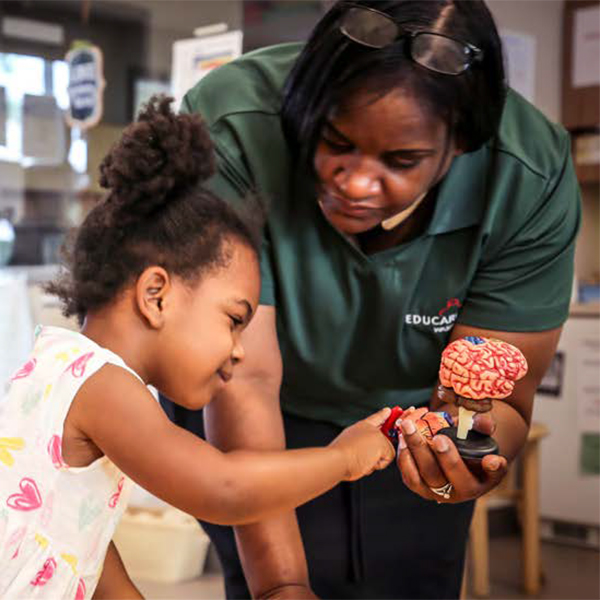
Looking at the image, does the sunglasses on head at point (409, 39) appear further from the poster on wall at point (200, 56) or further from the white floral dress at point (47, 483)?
the poster on wall at point (200, 56)

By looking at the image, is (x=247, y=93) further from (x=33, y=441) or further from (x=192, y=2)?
(x=192, y=2)

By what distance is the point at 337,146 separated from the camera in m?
1.14

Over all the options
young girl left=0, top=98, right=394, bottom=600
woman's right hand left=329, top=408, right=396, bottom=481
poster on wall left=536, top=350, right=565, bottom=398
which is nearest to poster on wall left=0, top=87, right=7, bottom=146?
poster on wall left=536, top=350, right=565, bottom=398

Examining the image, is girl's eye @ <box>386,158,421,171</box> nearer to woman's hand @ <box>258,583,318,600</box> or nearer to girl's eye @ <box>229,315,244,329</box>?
girl's eye @ <box>229,315,244,329</box>

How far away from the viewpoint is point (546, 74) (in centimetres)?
379

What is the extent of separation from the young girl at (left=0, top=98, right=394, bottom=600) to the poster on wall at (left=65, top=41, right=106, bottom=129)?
91.2 inches

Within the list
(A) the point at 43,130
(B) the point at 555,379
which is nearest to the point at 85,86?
(A) the point at 43,130

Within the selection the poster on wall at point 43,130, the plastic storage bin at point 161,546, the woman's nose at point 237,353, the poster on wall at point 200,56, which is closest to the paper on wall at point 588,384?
the plastic storage bin at point 161,546

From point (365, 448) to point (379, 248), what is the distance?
1.10ft

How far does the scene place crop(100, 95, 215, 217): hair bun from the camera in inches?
47.7

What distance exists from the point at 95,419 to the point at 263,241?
0.36m

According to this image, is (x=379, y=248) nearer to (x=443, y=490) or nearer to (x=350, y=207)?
(x=350, y=207)

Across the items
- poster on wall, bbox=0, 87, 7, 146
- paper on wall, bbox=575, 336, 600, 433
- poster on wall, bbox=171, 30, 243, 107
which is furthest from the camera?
poster on wall, bbox=0, 87, 7, 146

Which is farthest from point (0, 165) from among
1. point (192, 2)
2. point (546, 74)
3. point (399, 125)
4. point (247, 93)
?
point (399, 125)
